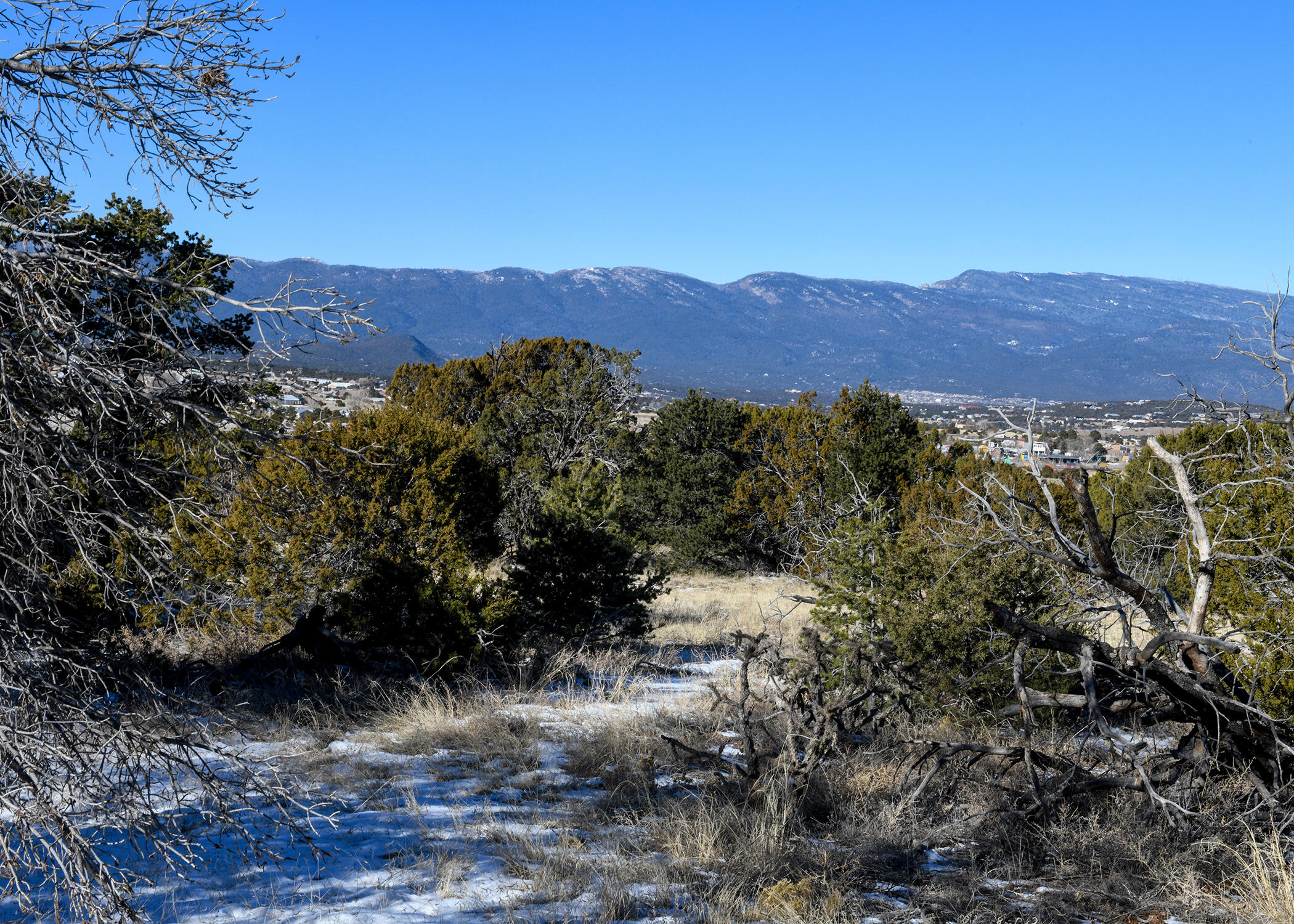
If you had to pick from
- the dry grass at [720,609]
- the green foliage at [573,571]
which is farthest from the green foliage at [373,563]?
the dry grass at [720,609]

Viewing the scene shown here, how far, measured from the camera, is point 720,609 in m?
13.3

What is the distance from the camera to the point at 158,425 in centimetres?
372

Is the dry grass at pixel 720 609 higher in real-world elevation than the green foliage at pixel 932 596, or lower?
lower

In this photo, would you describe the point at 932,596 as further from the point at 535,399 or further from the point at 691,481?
the point at 535,399

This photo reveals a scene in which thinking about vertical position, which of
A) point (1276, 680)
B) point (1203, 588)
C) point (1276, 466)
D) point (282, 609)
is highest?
point (1276, 466)

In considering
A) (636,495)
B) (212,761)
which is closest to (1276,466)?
(212,761)

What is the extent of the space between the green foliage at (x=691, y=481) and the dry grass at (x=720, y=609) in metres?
0.64

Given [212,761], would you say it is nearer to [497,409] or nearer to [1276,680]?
[1276,680]

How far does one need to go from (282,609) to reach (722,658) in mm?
4340

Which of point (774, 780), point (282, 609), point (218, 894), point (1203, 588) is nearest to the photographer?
point (218, 894)

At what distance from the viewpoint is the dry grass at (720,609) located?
10709 mm

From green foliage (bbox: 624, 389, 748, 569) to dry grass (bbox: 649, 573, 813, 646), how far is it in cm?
64

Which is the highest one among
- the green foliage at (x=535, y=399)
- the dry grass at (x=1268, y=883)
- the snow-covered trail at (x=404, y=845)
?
the green foliage at (x=535, y=399)

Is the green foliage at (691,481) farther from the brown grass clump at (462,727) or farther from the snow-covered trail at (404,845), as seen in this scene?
the snow-covered trail at (404,845)
